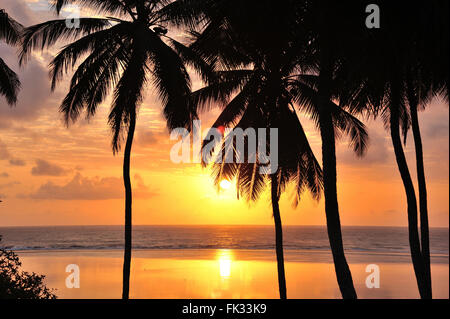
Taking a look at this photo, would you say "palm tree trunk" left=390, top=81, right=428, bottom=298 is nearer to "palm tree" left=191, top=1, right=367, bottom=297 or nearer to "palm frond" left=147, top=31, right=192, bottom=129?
"palm tree" left=191, top=1, right=367, bottom=297

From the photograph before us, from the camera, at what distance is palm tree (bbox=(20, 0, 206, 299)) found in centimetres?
1249

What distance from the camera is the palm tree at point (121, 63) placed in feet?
41.0

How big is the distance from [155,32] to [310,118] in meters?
5.53

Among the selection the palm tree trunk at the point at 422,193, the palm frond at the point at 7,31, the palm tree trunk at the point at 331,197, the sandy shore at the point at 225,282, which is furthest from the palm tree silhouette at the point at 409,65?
the palm frond at the point at 7,31

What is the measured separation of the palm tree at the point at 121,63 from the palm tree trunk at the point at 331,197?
4.38 meters

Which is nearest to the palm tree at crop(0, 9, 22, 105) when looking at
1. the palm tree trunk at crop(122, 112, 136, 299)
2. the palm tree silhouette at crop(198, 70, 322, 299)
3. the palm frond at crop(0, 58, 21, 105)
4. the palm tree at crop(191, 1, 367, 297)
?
the palm frond at crop(0, 58, 21, 105)

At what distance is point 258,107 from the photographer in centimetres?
1471

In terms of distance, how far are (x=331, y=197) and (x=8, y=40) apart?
12134mm

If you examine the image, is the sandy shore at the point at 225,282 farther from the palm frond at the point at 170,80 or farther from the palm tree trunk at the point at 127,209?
the palm frond at the point at 170,80

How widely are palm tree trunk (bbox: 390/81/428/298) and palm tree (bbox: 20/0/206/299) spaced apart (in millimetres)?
5110

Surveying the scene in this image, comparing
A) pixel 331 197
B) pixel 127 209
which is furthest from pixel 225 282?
pixel 331 197

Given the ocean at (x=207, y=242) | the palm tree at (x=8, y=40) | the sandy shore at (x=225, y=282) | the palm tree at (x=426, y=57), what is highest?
the palm tree at (x=8, y=40)

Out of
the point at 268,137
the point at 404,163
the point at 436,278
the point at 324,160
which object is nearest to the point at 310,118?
the point at 268,137
